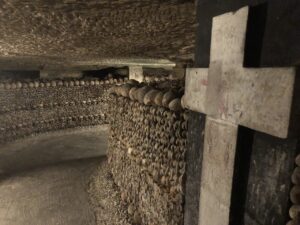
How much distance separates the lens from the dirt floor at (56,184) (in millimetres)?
3174

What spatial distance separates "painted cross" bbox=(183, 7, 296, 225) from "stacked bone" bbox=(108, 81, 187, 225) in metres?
0.38

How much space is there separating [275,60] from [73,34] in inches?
70.6

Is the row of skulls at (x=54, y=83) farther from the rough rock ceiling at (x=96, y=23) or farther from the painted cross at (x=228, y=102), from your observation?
the painted cross at (x=228, y=102)

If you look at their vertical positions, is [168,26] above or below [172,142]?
above

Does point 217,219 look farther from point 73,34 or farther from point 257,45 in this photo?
point 73,34

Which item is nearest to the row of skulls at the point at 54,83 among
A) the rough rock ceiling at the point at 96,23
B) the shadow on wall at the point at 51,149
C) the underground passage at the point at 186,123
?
the shadow on wall at the point at 51,149

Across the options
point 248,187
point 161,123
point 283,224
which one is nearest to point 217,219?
point 248,187

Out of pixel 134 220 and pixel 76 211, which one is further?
pixel 76 211

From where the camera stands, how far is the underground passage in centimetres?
89

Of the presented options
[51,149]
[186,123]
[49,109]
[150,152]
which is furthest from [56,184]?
[186,123]

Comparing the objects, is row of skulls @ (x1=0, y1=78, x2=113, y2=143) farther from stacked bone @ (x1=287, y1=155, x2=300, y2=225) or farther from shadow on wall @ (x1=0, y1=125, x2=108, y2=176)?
stacked bone @ (x1=287, y1=155, x2=300, y2=225)

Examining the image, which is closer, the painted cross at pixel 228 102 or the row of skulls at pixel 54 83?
the painted cross at pixel 228 102

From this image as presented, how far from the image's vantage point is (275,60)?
0.90 meters

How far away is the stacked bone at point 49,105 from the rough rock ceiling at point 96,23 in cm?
292
